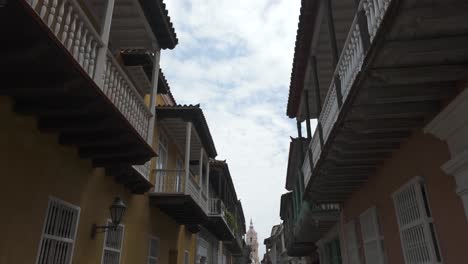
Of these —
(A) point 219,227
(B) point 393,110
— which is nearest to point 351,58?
(B) point 393,110

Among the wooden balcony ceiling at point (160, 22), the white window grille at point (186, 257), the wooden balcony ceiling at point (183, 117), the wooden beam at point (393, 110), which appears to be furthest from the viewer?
the white window grille at point (186, 257)

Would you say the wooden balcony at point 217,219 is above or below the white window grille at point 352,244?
above

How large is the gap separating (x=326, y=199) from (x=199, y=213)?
462cm

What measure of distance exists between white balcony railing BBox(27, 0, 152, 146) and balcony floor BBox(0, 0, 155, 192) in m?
0.31

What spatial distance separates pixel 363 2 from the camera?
4.73 meters

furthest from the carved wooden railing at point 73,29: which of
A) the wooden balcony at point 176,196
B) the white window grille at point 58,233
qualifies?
the wooden balcony at point 176,196

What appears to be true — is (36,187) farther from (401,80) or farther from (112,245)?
(401,80)

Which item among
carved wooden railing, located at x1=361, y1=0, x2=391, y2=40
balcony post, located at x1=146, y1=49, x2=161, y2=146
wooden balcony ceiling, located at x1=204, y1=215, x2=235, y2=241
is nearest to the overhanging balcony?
balcony post, located at x1=146, y1=49, x2=161, y2=146

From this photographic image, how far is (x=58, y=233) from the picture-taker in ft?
20.1

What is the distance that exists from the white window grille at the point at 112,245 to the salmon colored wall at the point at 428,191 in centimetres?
516

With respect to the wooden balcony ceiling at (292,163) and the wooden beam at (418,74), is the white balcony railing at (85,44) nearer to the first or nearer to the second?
the wooden beam at (418,74)

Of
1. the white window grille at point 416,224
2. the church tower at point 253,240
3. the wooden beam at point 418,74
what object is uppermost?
the church tower at point 253,240

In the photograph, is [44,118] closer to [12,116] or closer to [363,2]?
[12,116]

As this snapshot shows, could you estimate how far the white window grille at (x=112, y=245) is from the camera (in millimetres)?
8008
